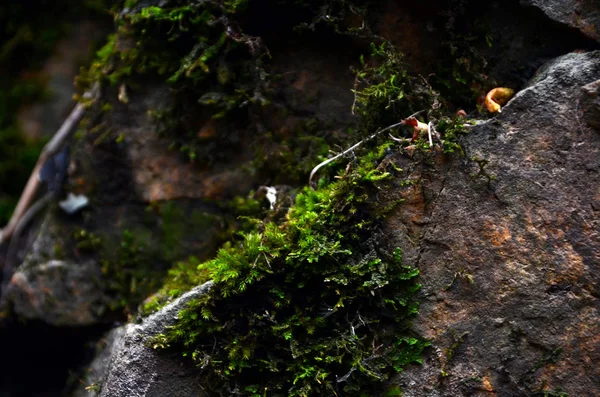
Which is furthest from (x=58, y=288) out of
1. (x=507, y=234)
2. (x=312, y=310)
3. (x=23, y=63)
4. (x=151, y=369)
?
(x=23, y=63)

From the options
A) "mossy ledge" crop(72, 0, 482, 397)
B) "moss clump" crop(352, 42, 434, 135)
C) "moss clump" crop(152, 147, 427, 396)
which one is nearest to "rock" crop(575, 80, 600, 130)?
"mossy ledge" crop(72, 0, 482, 397)

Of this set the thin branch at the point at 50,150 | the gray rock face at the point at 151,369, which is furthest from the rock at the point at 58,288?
the gray rock face at the point at 151,369

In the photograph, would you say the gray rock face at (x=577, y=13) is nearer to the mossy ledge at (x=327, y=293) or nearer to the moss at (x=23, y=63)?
the mossy ledge at (x=327, y=293)

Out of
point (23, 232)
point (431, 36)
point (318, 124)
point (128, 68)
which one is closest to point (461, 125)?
point (431, 36)

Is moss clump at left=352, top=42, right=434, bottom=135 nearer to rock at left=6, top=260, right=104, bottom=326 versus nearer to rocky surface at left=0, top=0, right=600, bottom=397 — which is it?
rocky surface at left=0, top=0, right=600, bottom=397

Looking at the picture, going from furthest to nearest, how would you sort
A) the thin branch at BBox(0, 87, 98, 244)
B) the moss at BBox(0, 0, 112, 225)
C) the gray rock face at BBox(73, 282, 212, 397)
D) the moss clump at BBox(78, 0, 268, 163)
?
the moss at BBox(0, 0, 112, 225) → the thin branch at BBox(0, 87, 98, 244) → the moss clump at BBox(78, 0, 268, 163) → the gray rock face at BBox(73, 282, 212, 397)

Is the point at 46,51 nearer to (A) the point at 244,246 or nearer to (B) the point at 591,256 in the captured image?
(A) the point at 244,246
